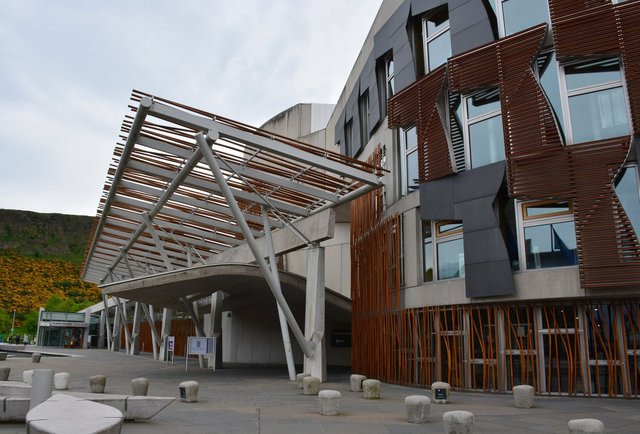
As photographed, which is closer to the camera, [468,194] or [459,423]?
[459,423]

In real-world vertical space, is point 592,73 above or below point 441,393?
above

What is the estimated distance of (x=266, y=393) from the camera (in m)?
17.0

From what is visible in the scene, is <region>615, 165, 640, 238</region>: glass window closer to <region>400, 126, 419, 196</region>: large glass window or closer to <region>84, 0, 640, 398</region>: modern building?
<region>84, 0, 640, 398</region>: modern building

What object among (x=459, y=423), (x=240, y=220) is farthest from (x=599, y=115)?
(x=459, y=423)

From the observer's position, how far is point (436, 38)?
21.2 metres

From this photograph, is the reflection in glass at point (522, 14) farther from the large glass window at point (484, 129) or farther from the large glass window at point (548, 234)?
the large glass window at point (548, 234)

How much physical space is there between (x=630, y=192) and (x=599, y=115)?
2.37 meters

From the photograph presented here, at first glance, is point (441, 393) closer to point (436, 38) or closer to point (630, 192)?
point (630, 192)

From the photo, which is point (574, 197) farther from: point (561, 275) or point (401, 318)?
point (401, 318)

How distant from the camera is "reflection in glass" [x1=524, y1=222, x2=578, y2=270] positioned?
16359 mm

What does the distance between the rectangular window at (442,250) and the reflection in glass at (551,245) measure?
232 centimetres

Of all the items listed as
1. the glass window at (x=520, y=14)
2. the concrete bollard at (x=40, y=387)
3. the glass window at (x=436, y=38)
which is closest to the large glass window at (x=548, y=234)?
the glass window at (x=520, y=14)

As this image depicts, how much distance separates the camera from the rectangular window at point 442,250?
62.1ft

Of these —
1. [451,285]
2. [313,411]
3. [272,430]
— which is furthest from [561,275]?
[272,430]
